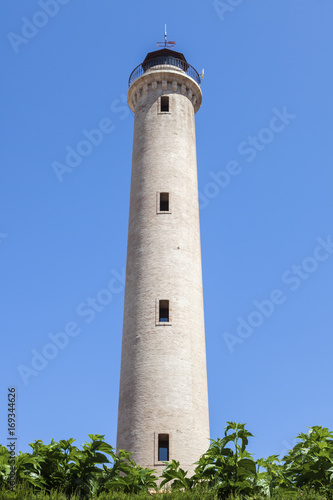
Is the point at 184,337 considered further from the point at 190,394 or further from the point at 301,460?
the point at 301,460

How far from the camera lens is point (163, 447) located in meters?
30.8

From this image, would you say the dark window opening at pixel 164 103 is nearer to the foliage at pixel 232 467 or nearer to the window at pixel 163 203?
the window at pixel 163 203

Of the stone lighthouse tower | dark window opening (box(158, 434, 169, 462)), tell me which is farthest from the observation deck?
dark window opening (box(158, 434, 169, 462))

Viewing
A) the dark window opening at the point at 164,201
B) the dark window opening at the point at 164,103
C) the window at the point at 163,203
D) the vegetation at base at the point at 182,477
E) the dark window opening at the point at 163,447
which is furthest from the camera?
the dark window opening at the point at 164,103

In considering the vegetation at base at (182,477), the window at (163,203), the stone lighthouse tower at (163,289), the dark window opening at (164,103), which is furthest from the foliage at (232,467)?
the dark window opening at (164,103)

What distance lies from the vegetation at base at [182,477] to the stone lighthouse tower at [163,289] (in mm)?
12380

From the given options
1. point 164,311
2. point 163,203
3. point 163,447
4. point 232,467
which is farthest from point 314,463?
point 163,203

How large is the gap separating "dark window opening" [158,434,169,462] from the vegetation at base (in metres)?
12.2

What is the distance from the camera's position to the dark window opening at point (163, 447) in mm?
30625

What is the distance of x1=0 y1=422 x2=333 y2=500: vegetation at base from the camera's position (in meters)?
17.3

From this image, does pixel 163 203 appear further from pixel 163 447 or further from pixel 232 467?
pixel 232 467

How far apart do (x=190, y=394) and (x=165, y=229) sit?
9.23 meters

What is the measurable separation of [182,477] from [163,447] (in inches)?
491

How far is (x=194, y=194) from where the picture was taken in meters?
38.0
